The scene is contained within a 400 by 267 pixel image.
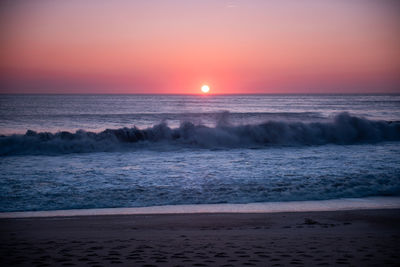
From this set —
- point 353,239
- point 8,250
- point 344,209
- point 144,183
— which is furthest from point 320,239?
point 144,183

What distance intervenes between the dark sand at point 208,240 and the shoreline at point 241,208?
0.34 metres

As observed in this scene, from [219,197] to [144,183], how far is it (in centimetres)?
228

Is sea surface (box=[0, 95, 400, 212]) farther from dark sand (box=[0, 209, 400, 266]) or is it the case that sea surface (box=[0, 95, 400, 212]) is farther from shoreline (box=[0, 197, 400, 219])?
dark sand (box=[0, 209, 400, 266])

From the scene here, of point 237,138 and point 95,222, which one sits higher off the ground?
point 237,138

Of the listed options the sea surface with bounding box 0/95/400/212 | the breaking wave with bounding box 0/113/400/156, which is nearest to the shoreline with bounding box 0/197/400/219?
the sea surface with bounding box 0/95/400/212

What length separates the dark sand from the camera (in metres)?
4.04

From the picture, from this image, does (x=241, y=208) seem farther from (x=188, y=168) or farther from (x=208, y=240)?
(x=188, y=168)

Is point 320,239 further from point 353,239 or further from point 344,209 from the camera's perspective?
point 344,209

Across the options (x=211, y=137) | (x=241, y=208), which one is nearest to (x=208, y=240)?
(x=241, y=208)

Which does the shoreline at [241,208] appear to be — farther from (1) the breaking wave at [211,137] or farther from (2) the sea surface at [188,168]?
(1) the breaking wave at [211,137]

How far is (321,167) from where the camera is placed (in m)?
10.7

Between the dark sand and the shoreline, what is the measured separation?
34 centimetres

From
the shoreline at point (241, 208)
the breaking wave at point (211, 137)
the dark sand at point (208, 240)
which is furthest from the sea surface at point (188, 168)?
the dark sand at point (208, 240)

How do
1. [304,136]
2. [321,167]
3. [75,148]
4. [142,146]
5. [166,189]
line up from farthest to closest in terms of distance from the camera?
1. [304,136]
2. [142,146]
3. [75,148]
4. [321,167]
5. [166,189]
